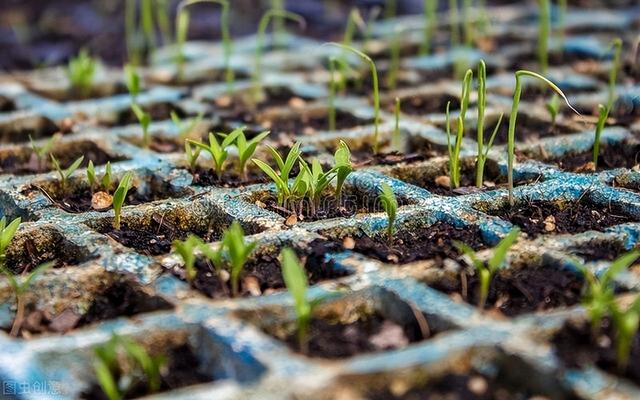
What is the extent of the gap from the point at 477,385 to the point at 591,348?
203 mm

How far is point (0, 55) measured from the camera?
4211mm

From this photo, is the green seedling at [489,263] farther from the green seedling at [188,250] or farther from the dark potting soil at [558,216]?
the green seedling at [188,250]

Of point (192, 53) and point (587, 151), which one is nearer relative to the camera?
point (587, 151)

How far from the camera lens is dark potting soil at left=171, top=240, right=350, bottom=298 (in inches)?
73.2

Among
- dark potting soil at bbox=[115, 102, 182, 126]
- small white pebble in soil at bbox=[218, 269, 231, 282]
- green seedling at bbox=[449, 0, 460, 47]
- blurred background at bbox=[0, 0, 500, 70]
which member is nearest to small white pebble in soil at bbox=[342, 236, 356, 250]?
small white pebble in soil at bbox=[218, 269, 231, 282]

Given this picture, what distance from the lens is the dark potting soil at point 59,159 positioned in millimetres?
2664

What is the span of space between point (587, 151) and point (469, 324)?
117 centimetres

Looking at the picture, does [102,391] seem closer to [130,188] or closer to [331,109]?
[130,188]

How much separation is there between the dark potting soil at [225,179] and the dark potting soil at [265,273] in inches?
18.8

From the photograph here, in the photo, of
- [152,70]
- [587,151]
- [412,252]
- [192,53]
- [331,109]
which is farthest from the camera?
[192,53]

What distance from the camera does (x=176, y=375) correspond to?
165 cm

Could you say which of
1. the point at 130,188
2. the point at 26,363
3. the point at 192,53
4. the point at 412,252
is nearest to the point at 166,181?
the point at 130,188

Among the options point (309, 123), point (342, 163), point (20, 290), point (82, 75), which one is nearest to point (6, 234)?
point (20, 290)

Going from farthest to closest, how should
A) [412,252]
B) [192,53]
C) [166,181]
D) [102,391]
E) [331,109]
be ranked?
[192,53] → [331,109] → [166,181] → [412,252] → [102,391]
